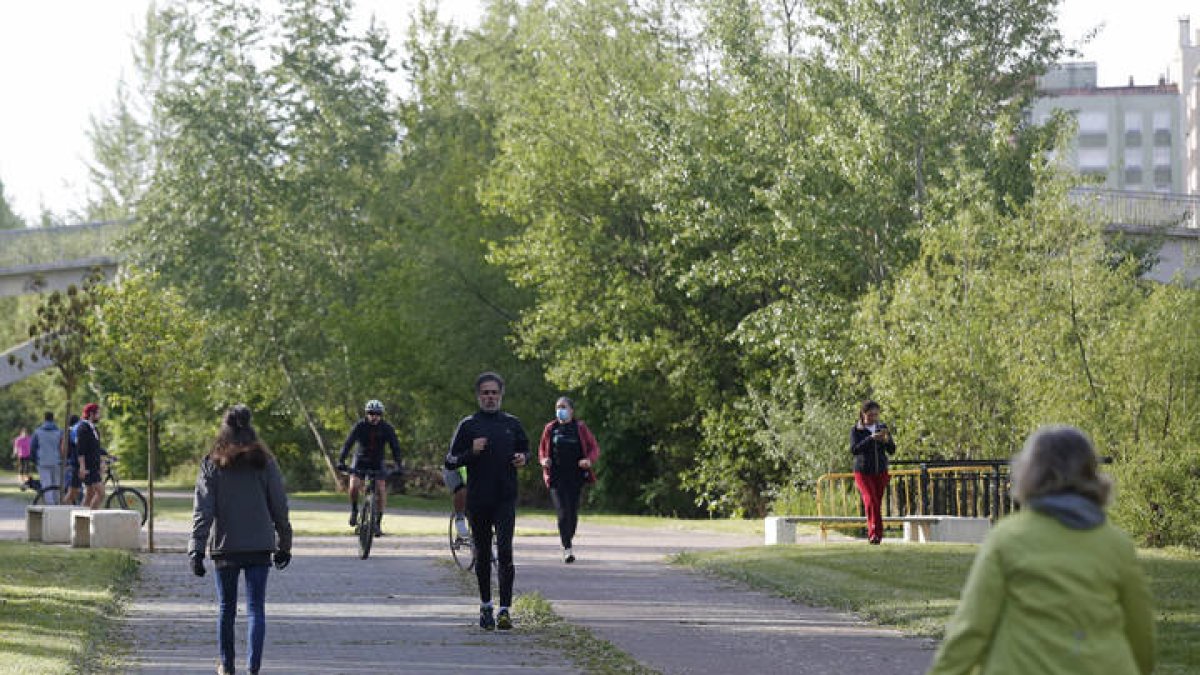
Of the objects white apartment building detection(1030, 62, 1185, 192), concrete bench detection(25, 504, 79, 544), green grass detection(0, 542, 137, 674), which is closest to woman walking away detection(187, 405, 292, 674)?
green grass detection(0, 542, 137, 674)

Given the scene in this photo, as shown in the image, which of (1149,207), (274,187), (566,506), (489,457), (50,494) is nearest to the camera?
(489,457)

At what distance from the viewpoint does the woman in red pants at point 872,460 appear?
2469 centimetres

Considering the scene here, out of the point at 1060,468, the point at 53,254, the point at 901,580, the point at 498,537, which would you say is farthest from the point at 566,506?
the point at 53,254

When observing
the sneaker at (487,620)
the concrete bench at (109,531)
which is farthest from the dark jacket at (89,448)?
the sneaker at (487,620)

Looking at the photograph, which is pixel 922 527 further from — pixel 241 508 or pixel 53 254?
pixel 53 254

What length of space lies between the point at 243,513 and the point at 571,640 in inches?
132

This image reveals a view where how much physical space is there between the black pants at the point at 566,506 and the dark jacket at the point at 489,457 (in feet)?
26.9

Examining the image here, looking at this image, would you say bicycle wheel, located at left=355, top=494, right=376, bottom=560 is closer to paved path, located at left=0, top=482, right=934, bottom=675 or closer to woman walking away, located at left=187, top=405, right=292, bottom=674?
paved path, located at left=0, top=482, right=934, bottom=675

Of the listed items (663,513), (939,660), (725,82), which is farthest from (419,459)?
(939,660)

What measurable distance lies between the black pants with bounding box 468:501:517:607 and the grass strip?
0.44 metres

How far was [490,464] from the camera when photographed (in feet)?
49.2

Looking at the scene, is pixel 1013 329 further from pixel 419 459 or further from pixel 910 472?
pixel 419 459

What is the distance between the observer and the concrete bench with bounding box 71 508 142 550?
2591 centimetres

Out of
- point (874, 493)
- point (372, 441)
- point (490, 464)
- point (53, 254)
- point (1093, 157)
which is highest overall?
point (1093, 157)
